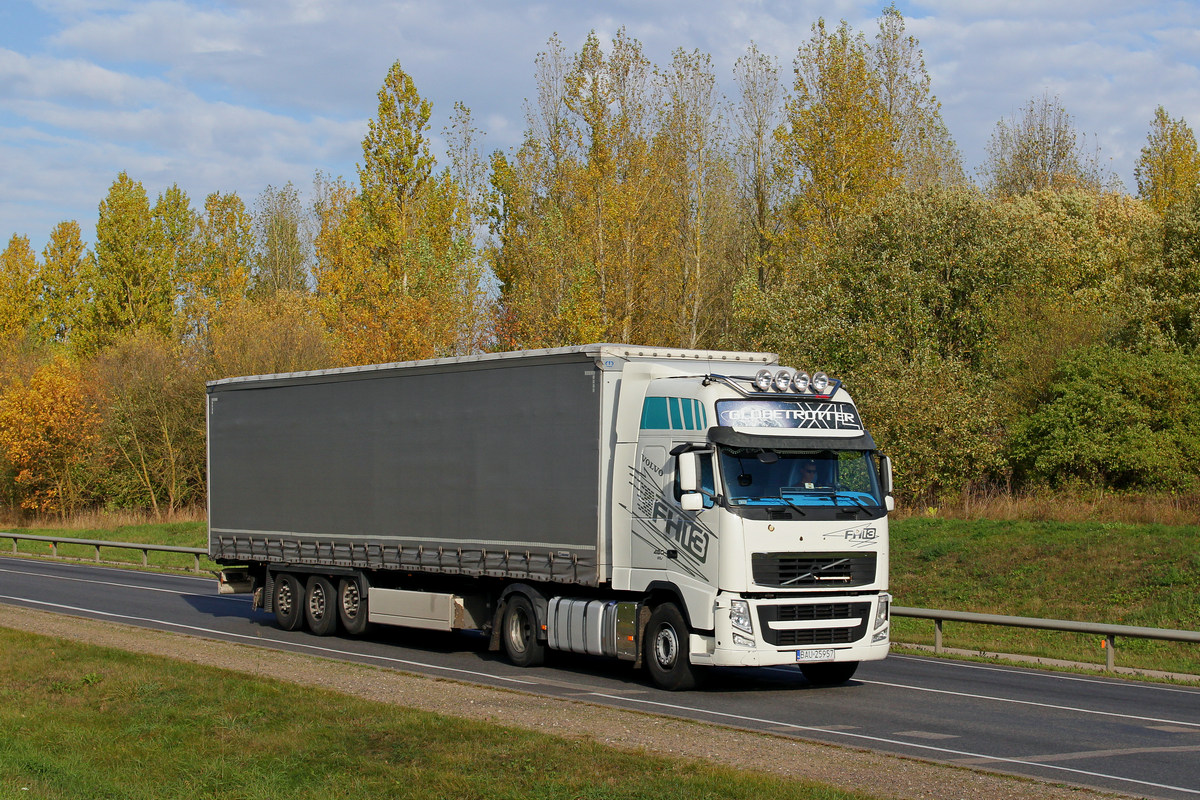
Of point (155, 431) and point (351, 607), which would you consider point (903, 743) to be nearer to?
point (351, 607)

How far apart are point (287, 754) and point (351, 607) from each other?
968 centimetres

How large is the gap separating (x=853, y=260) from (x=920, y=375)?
23.7ft

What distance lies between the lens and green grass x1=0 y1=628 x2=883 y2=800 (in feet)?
29.0

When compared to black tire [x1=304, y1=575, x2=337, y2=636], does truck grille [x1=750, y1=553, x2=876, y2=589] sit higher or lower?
higher

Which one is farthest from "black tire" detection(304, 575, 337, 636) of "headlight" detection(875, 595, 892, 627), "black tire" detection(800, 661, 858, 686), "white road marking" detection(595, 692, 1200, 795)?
"headlight" detection(875, 595, 892, 627)

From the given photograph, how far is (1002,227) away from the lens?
40.1 metres

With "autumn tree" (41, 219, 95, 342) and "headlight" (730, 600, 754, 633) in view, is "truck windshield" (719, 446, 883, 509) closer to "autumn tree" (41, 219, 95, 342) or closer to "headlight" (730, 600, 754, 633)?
"headlight" (730, 600, 754, 633)

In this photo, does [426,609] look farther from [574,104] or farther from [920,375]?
[574,104]

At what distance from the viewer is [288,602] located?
2078 cm

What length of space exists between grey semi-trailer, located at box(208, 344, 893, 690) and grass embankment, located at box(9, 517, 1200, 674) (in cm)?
659

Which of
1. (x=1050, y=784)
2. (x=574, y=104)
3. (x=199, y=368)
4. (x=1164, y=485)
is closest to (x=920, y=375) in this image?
(x=1164, y=485)

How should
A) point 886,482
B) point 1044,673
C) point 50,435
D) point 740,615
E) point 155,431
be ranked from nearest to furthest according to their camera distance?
point 740,615 < point 886,482 < point 1044,673 < point 155,431 < point 50,435

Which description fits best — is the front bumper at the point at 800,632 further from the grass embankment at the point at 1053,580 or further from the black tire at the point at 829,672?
the grass embankment at the point at 1053,580

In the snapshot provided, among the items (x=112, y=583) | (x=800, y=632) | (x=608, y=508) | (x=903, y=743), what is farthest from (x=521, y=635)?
(x=112, y=583)
